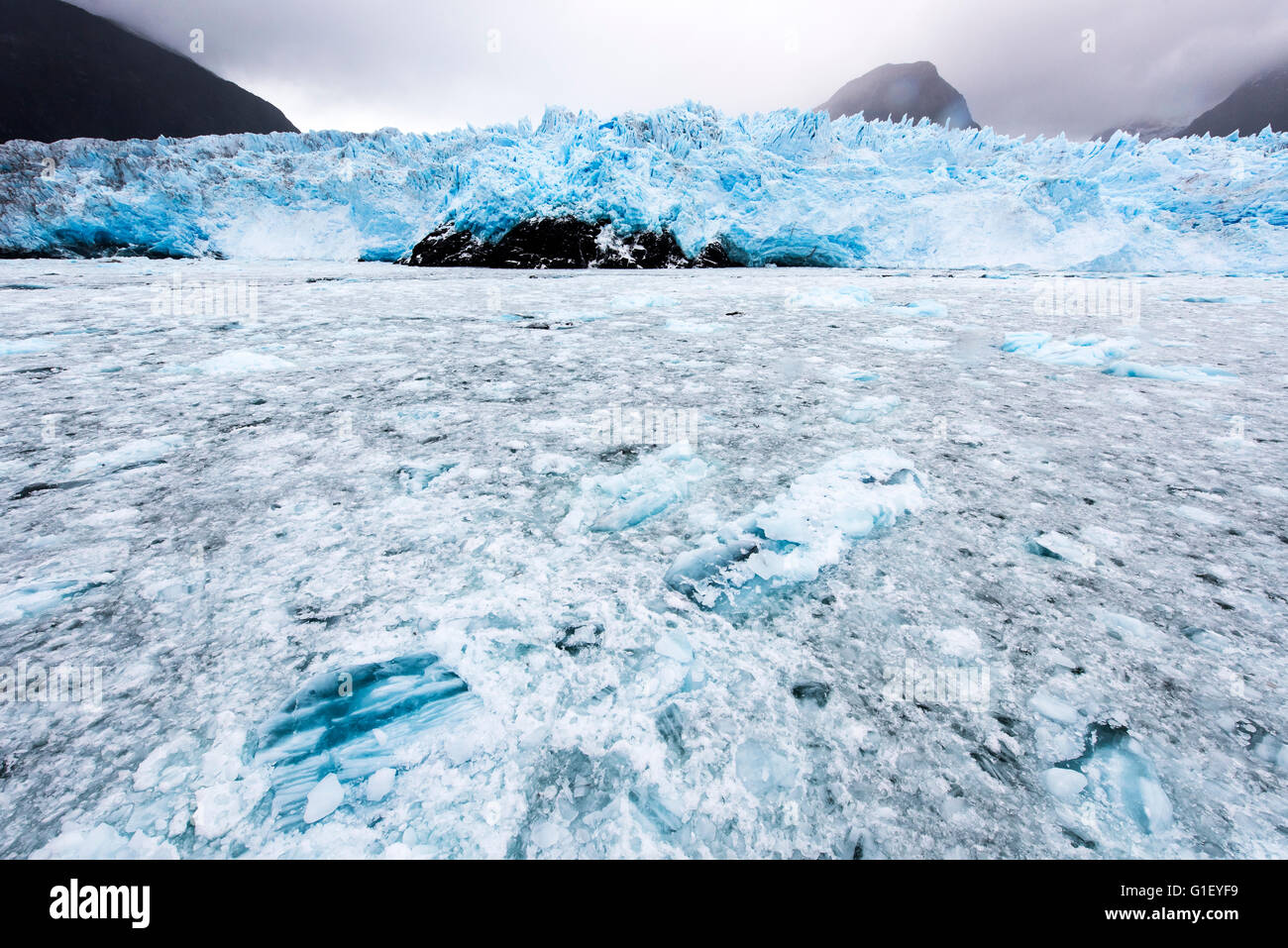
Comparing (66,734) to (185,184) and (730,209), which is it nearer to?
(730,209)

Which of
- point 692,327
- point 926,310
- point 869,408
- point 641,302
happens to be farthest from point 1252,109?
point 869,408

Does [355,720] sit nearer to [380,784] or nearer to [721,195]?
[380,784]

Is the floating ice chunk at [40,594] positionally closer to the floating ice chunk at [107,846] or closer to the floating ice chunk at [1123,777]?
the floating ice chunk at [107,846]

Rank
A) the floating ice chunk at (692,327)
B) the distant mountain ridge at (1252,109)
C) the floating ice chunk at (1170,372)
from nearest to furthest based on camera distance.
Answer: the floating ice chunk at (1170,372) < the floating ice chunk at (692,327) < the distant mountain ridge at (1252,109)

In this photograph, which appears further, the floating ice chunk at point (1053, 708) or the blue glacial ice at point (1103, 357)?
the blue glacial ice at point (1103, 357)

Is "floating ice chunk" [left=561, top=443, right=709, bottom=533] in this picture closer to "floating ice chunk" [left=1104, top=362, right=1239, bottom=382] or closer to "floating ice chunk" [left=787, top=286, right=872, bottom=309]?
"floating ice chunk" [left=1104, top=362, right=1239, bottom=382]

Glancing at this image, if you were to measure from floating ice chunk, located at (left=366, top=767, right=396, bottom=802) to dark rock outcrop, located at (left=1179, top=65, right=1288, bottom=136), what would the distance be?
69140 mm

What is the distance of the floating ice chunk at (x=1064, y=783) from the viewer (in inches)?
22.2

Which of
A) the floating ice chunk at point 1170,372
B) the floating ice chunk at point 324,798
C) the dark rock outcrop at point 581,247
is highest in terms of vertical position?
the dark rock outcrop at point 581,247

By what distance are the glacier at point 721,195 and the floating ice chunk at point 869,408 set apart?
1094cm

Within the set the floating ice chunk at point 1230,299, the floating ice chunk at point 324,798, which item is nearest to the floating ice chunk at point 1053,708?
the floating ice chunk at point 324,798

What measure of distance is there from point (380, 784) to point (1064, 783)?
29.1 inches

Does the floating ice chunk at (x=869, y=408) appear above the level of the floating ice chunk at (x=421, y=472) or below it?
above

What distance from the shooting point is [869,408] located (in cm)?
173
